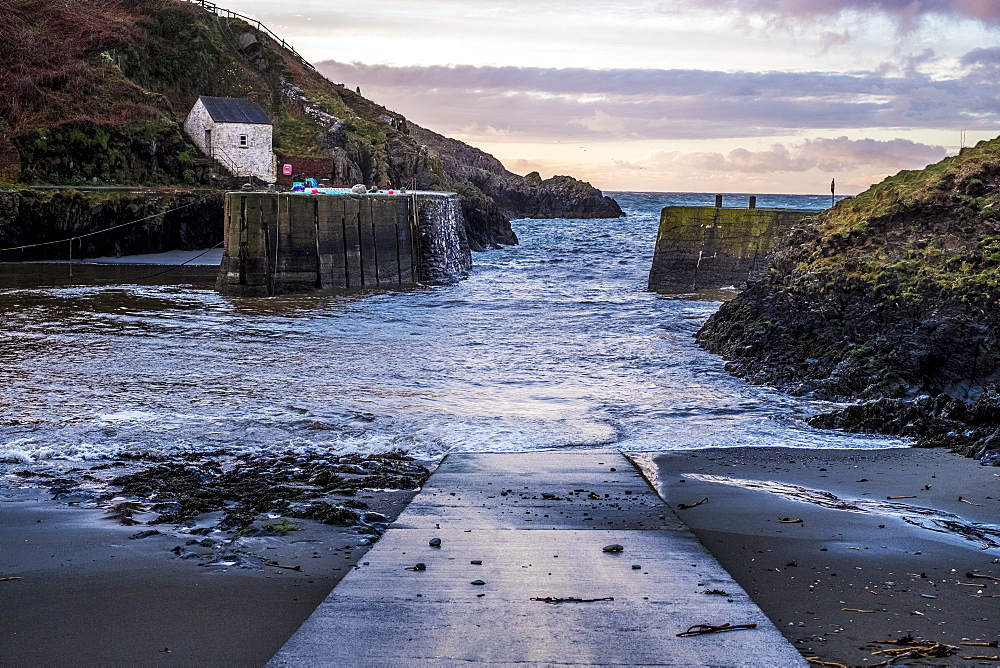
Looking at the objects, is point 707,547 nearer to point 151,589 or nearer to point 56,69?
point 151,589

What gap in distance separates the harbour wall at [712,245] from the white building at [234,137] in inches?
981

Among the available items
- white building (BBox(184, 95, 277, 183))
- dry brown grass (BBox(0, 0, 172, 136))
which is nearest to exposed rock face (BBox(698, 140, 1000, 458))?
dry brown grass (BBox(0, 0, 172, 136))

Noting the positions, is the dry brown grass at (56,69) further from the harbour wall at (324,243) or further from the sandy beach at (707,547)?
the sandy beach at (707,547)

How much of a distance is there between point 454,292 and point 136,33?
35.4 m

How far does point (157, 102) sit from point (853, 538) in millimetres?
46343

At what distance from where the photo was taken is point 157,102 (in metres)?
45.2

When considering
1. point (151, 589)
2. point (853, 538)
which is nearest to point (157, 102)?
point (151, 589)

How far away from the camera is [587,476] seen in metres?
6.27

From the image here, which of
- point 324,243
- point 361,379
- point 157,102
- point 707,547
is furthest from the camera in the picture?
point 157,102

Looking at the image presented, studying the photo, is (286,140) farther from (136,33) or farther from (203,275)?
(203,275)

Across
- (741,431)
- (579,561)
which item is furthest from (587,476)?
(741,431)

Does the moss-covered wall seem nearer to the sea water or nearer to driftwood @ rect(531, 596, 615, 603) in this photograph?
the sea water

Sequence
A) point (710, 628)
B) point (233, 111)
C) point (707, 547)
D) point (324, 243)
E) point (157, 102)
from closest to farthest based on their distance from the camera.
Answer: point (710, 628), point (707, 547), point (324, 243), point (233, 111), point (157, 102)

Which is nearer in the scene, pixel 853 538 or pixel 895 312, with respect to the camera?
pixel 853 538
